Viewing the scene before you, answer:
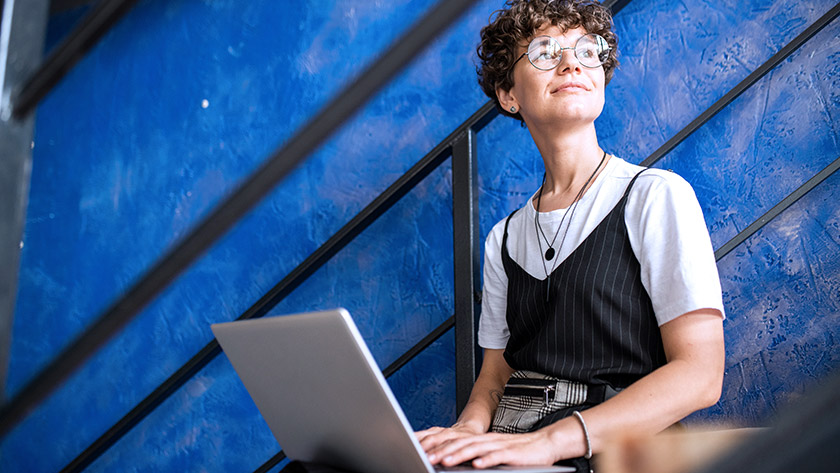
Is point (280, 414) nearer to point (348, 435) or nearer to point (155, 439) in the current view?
point (348, 435)

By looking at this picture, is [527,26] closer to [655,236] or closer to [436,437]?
[655,236]

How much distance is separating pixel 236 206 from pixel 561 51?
2.36 ft

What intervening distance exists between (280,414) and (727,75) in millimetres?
1297

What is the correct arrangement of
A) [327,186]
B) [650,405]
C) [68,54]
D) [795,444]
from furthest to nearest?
1. [327,186]
2. [68,54]
3. [650,405]
4. [795,444]

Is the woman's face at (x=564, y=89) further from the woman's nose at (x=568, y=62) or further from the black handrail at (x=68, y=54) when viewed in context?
the black handrail at (x=68, y=54)

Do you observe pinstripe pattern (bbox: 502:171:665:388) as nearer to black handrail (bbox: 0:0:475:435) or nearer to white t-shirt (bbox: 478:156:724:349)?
white t-shirt (bbox: 478:156:724:349)

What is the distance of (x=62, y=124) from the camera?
8.73ft

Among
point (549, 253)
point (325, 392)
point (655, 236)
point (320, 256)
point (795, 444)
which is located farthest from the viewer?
point (320, 256)

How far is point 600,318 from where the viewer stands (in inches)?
45.0

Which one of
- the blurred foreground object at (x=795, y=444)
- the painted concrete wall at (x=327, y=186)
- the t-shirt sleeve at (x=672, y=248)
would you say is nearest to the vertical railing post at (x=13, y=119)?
the painted concrete wall at (x=327, y=186)

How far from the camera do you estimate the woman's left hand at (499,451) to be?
88 centimetres

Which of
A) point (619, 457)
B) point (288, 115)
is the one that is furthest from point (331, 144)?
point (619, 457)

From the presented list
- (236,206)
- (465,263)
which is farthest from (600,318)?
(236,206)

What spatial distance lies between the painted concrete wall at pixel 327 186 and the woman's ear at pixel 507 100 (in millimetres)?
325
